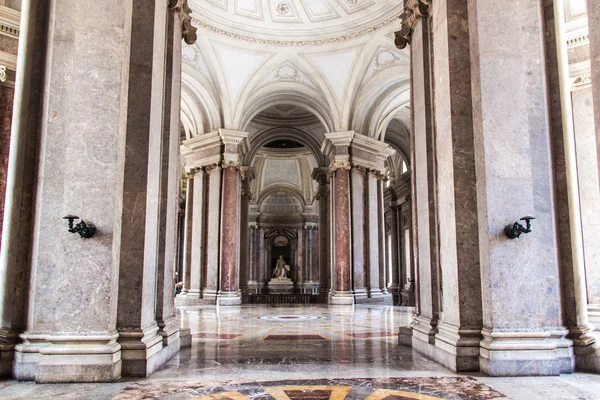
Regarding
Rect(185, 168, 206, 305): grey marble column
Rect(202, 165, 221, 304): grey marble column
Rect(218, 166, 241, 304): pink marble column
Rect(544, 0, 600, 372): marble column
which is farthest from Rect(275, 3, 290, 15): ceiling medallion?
Rect(544, 0, 600, 372): marble column

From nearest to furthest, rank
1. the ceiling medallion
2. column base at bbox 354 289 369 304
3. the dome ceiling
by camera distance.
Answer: the dome ceiling → the ceiling medallion → column base at bbox 354 289 369 304

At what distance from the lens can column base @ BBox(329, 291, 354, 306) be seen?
16.3 m

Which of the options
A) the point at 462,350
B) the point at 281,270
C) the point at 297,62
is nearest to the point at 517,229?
the point at 462,350

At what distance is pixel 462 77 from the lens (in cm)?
565

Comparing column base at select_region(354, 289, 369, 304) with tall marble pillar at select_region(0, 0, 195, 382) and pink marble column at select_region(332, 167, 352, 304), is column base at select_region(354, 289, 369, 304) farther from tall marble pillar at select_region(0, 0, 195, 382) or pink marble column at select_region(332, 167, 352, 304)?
tall marble pillar at select_region(0, 0, 195, 382)

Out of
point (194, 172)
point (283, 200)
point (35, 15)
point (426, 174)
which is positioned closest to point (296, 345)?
point (426, 174)

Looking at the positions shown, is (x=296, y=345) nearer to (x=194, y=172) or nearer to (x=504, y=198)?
(x=504, y=198)

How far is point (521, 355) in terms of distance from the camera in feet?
15.6

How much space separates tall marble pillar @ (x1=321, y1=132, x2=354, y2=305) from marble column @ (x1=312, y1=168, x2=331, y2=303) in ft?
10.8

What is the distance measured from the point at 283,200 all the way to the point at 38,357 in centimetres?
3006

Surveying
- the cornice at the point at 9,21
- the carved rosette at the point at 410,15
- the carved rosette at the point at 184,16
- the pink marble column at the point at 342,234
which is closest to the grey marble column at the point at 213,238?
the pink marble column at the point at 342,234

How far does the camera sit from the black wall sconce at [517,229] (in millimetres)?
→ 4848

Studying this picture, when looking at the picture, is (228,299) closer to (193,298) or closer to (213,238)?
(193,298)

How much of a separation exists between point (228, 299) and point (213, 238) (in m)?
2.20
